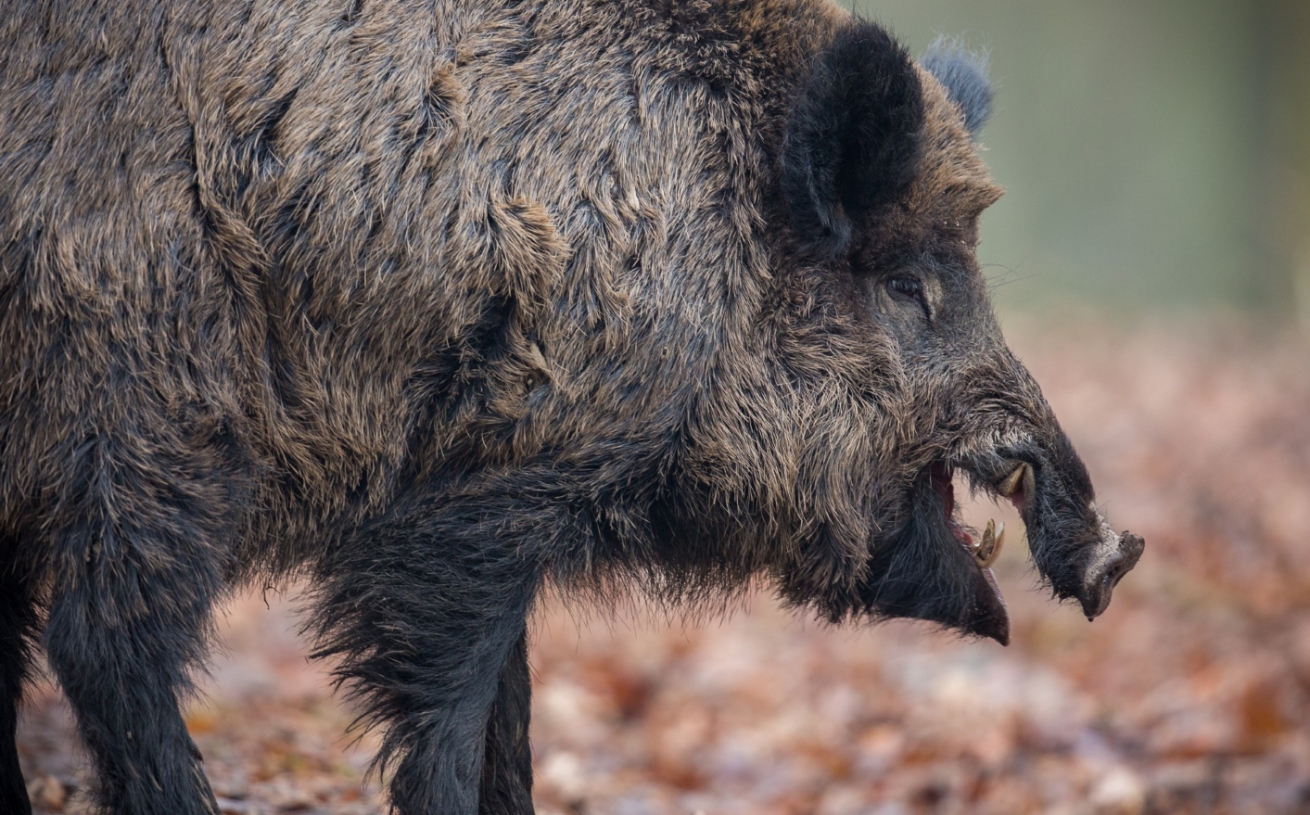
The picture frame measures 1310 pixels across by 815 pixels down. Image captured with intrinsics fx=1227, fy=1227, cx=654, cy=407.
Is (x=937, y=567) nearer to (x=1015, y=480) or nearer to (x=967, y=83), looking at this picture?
(x=1015, y=480)

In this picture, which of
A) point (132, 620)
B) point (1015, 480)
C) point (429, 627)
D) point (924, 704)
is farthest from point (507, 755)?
point (924, 704)

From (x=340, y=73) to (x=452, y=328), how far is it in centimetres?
73

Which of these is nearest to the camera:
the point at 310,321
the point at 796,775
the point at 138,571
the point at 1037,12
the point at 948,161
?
the point at 138,571

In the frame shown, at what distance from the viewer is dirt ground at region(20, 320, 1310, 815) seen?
497 centimetres

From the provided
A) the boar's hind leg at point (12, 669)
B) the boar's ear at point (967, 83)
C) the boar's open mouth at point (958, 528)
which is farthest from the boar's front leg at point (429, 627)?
the boar's ear at point (967, 83)

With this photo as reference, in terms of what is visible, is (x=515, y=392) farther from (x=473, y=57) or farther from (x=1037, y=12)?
(x=1037, y=12)

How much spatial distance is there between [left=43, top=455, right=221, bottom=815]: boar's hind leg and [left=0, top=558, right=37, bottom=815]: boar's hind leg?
1.38ft

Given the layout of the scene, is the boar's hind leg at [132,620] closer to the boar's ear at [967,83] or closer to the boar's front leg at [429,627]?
the boar's front leg at [429,627]

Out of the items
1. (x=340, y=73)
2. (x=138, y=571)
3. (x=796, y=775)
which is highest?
(x=340, y=73)

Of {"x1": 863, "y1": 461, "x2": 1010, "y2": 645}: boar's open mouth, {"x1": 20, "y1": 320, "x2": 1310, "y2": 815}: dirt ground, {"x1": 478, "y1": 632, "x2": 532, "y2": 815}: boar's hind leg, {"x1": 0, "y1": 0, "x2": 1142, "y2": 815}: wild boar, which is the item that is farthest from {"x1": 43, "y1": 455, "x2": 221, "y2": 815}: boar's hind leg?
{"x1": 863, "y1": 461, "x2": 1010, "y2": 645}: boar's open mouth

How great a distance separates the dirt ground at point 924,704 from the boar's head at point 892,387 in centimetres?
43

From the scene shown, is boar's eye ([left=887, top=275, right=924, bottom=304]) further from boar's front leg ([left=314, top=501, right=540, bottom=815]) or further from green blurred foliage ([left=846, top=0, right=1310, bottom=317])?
green blurred foliage ([left=846, top=0, right=1310, bottom=317])

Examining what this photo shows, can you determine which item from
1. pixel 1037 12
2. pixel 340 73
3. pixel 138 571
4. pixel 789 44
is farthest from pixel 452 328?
pixel 1037 12

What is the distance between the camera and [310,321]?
3.23m
